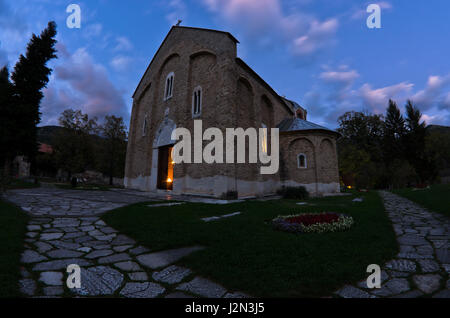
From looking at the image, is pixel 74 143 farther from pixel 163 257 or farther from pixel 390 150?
pixel 390 150

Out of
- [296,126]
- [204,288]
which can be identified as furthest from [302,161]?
[204,288]

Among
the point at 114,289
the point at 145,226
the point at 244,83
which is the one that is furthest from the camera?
the point at 244,83

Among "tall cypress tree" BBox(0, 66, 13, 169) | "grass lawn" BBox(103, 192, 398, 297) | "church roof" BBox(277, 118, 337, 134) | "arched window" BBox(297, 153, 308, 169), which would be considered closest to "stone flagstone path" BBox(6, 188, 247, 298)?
"grass lawn" BBox(103, 192, 398, 297)

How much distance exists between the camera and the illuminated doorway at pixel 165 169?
50.4 feet

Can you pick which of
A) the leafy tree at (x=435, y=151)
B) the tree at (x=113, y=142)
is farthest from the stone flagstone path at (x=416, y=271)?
the leafy tree at (x=435, y=151)

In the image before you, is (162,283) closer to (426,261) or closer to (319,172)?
(426,261)

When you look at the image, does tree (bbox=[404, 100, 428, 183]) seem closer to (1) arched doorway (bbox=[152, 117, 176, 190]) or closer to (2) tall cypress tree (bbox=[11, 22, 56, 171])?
(1) arched doorway (bbox=[152, 117, 176, 190])

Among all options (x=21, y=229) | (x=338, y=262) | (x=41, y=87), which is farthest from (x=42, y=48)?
(x=338, y=262)

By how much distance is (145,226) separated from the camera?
15.5 ft

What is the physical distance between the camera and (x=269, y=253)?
3.17 metres

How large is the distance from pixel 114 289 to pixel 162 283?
533mm

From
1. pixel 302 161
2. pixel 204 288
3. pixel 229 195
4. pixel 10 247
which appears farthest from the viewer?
pixel 302 161

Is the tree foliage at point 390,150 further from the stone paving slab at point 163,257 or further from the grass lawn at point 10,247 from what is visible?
the grass lawn at point 10,247

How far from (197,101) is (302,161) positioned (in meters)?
10.4
